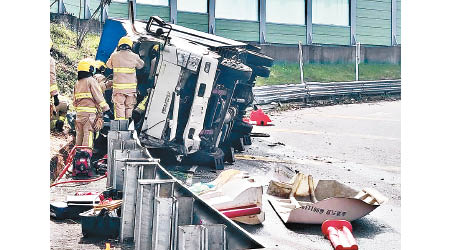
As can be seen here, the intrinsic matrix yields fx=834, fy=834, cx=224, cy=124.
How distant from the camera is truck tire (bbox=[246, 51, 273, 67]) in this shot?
233 inches

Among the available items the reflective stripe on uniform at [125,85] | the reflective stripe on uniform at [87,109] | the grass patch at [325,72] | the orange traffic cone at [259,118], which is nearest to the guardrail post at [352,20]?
the grass patch at [325,72]

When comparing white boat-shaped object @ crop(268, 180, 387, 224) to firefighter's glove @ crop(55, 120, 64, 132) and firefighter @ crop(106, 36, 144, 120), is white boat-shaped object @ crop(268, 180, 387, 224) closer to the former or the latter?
firefighter @ crop(106, 36, 144, 120)

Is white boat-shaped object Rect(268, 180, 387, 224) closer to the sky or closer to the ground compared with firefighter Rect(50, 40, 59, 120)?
closer to the ground

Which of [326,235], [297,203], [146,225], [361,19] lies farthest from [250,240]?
[361,19]

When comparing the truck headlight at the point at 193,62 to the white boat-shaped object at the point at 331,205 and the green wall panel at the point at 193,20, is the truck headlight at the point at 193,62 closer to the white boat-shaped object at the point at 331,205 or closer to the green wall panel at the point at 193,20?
the green wall panel at the point at 193,20

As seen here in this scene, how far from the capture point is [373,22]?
226 inches

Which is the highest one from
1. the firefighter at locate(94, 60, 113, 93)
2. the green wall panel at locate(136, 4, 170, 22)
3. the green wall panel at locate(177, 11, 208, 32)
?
the green wall panel at locate(136, 4, 170, 22)

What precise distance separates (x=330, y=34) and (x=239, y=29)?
A: 2.08 ft

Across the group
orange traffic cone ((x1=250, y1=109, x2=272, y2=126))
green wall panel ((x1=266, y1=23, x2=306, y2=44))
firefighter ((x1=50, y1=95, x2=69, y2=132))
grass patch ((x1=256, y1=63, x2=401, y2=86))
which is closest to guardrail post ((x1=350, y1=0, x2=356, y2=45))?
grass patch ((x1=256, y1=63, x2=401, y2=86))

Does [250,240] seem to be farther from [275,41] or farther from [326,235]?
[275,41]

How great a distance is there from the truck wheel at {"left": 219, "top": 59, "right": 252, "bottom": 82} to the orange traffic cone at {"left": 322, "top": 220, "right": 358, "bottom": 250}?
152cm

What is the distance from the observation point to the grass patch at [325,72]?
5.79 metres

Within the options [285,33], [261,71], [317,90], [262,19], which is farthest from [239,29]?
[317,90]
